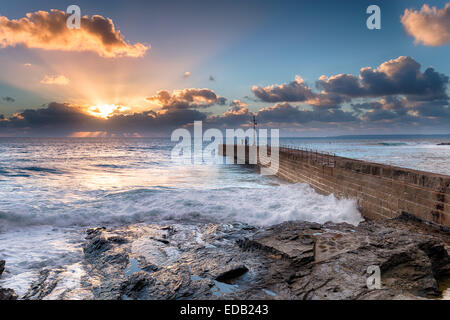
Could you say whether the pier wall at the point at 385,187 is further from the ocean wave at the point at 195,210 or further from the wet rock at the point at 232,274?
the wet rock at the point at 232,274

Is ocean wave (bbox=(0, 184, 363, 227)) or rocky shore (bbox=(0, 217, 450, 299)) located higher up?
rocky shore (bbox=(0, 217, 450, 299))

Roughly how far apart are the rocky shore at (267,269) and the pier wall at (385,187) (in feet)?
2.24

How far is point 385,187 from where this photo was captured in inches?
313

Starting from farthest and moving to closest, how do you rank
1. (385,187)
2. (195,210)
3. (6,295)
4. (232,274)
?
(195,210)
(385,187)
(232,274)
(6,295)

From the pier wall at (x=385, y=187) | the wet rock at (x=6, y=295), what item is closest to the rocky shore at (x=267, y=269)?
the wet rock at (x=6, y=295)

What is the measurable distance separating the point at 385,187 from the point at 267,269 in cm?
581

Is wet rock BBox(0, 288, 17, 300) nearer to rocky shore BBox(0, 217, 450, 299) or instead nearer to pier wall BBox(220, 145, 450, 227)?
rocky shore BBox(0, 217, 450, 299)

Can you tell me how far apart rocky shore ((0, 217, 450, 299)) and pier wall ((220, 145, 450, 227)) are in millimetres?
683

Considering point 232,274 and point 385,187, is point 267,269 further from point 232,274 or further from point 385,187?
point 385,187

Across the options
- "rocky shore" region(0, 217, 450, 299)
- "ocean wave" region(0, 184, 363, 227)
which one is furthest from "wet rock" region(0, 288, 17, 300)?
"ocean wave" region(0, 184, 363, 227)

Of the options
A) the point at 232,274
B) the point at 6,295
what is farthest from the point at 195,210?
the point at 6,295

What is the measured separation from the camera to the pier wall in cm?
608

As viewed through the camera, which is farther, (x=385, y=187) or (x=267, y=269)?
(x=385, y=187)
